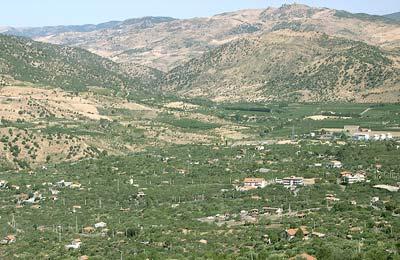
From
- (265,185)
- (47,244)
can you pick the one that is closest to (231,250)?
(47,244)

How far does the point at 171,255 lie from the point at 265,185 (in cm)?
2765

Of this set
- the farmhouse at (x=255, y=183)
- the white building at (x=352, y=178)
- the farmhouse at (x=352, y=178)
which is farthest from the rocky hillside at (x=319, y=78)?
the farmhouse at (x=255, y=183)

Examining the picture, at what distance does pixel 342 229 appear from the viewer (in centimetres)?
4822

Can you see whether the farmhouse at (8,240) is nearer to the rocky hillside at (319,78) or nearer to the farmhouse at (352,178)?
the farmhouse at (352,178)

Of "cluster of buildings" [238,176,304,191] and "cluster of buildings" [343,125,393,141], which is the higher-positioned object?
"cluster of buildings" [238,176,304,191]

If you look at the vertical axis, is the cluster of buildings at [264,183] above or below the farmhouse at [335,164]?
above

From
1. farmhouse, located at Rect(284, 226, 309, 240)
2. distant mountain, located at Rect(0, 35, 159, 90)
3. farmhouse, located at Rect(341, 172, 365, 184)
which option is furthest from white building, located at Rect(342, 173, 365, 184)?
distant mountain, located at Rect(0, 35, 159, 90)

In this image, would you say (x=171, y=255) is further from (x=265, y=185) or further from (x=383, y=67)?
(x=383, y=67)

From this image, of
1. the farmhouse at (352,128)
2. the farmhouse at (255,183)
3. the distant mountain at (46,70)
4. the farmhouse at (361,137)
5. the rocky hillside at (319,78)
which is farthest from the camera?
the rocky hillside at (319,78)

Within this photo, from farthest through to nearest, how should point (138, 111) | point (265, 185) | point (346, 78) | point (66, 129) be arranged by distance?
point (346, 78) < point (138, 111) < point (66, 129) < point (265, 185)

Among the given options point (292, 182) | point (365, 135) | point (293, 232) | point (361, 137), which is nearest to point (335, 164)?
point (292, 182)

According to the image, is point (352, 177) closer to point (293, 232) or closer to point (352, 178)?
point (352, 178)

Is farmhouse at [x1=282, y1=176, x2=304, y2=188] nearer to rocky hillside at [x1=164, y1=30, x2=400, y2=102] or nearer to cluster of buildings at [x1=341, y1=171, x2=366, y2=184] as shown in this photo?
cluster of buildings at [x1=341, y1=171, x2=366, y2=184]

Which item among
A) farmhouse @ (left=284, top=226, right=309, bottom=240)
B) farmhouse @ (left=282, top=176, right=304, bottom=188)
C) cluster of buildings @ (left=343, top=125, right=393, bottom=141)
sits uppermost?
farmhouse @ (left=284, top=226, right=309, bottom=240)
